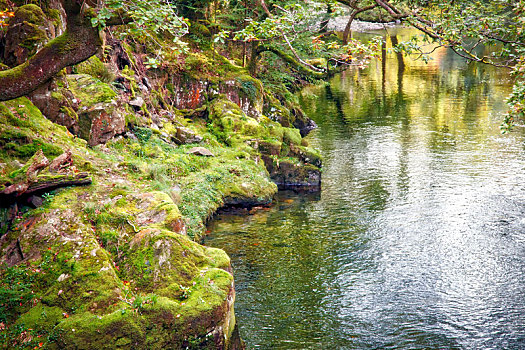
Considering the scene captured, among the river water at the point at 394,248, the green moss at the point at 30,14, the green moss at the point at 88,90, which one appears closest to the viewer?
the river water at the point at 394,248

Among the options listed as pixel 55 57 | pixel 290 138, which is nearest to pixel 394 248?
pixel 290 138

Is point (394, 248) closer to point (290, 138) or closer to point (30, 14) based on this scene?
point (290, 138)

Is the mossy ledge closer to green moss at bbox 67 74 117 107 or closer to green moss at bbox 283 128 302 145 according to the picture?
green moss at bbox 67 74 117 107

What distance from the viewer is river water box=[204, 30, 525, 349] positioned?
9.69 m

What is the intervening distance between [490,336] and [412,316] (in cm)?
162

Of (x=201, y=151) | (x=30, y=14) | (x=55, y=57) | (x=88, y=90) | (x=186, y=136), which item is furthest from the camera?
(x=186, y=136)

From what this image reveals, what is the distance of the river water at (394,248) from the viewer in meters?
9.69

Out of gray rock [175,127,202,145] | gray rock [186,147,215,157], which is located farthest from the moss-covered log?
gray rock [175,127,202,145]

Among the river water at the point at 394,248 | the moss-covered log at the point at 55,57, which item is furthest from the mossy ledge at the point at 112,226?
the moss-covered log at the point at 55,57

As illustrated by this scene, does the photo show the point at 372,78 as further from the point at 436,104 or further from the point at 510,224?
the point at 510,224

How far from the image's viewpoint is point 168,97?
21875 millimetres

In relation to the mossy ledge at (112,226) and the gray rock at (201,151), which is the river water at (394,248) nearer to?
the mossy ledge at (112,226)

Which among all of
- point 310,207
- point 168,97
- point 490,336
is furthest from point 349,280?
point 168,97

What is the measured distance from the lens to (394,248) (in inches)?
527
